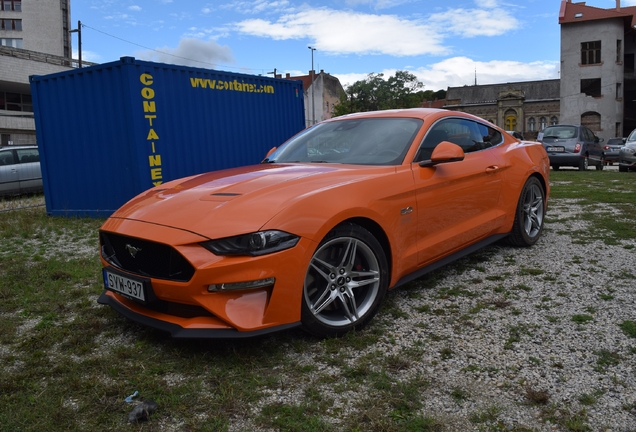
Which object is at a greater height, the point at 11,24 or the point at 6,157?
the point at 11,24

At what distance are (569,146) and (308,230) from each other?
16.9 meters

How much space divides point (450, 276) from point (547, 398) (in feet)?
6.86

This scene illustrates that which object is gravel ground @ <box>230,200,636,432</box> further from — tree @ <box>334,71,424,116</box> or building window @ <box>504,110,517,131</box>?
building window @ <box>504,110,517,131</box>

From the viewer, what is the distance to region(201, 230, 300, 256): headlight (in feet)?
8.84

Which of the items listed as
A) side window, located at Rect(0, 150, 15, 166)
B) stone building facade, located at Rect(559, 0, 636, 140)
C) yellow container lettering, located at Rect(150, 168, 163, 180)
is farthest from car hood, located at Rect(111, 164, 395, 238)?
stone building facade, located at Rect(559, 0, 636, 140)

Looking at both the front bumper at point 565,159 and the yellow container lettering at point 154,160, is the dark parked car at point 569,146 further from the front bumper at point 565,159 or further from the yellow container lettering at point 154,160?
the yellow container lettering at point 154,160

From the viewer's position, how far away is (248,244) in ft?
8.87

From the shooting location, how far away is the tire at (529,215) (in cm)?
Result: 507

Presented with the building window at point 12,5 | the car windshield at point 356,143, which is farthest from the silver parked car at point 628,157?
the building window at point 12,5

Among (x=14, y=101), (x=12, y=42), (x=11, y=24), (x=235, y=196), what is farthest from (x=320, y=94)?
(x=235, y=196)

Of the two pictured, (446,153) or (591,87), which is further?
(591,87)

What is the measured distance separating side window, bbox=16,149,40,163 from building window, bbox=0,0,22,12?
54509mm

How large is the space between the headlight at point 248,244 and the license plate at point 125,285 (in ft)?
1.66

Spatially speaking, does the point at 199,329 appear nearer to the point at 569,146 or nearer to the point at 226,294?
the point at 226,294
